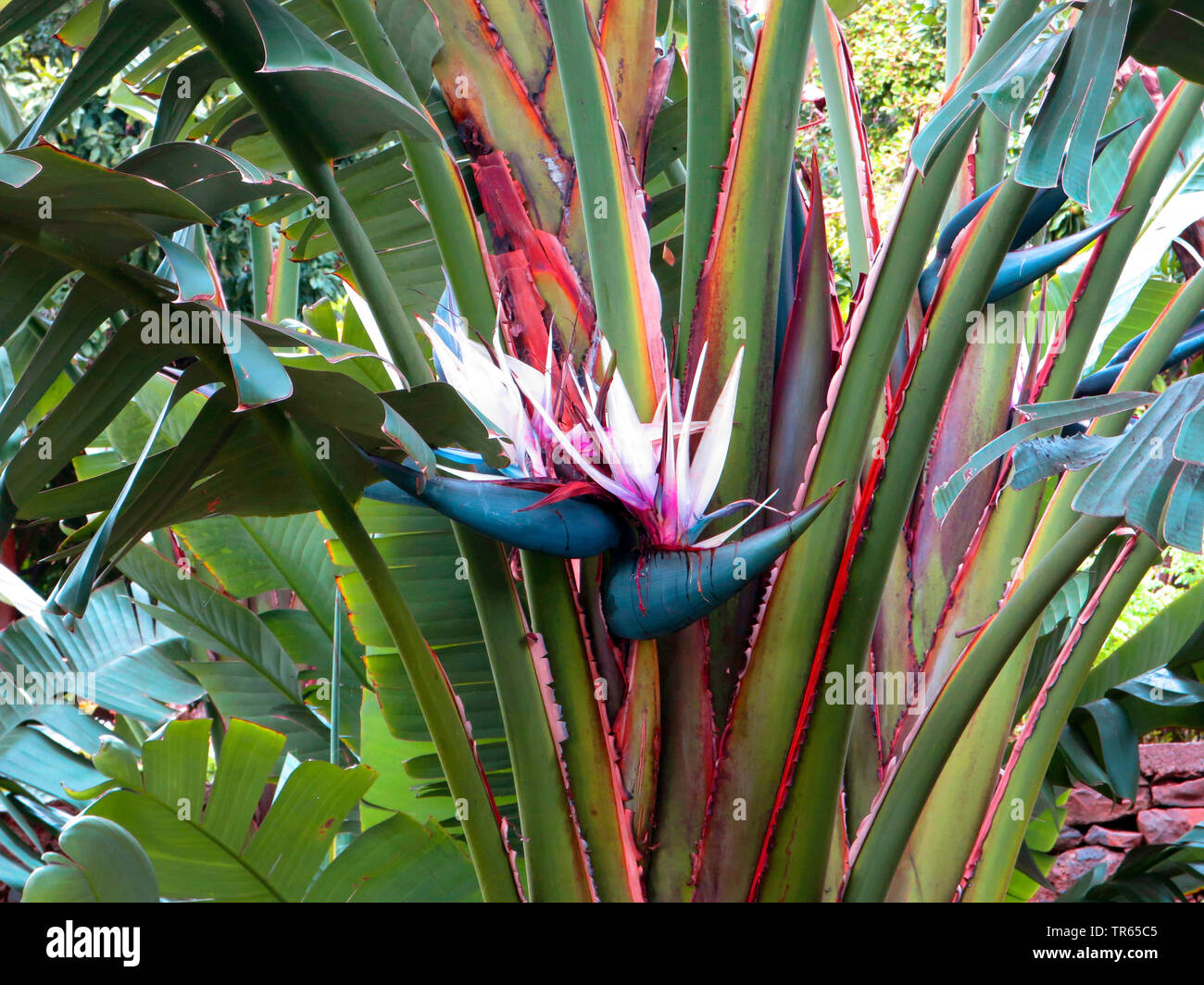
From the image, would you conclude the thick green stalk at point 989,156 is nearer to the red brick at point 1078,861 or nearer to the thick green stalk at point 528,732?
the thick green stalk at point 528,732

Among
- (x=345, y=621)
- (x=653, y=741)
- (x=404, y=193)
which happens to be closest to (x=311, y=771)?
(x=653, y=741)

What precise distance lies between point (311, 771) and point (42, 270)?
0.57m

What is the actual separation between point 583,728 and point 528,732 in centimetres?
5

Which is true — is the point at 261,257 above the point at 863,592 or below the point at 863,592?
above

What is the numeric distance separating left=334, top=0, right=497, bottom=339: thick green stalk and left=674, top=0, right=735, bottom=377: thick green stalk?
0.20 metres

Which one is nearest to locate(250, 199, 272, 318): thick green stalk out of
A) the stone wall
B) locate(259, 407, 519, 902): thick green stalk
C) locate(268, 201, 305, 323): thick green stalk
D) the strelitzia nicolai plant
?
locate(268, 201, 305, 323): thick green stalk

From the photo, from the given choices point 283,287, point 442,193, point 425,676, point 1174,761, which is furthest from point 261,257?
point 1174,761

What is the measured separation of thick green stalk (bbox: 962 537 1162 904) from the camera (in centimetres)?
99

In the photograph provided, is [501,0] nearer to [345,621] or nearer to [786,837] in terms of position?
[786,837]

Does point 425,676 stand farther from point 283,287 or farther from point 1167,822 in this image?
point 1167,822

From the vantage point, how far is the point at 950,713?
0.83 metres

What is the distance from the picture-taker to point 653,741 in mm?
870

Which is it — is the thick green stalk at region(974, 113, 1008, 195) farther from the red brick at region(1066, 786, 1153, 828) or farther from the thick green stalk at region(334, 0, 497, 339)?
the red brick at region(1066, 786, 1153, 828)

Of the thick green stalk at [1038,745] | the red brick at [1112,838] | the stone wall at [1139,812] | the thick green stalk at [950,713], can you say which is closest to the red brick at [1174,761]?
the stone wall at [1139,812]
